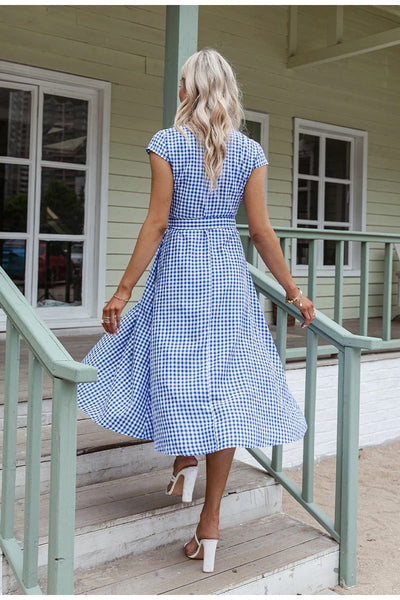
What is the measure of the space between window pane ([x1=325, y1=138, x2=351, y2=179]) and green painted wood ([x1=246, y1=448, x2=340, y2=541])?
468 cm

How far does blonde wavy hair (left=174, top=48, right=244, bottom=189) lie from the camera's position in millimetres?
2096

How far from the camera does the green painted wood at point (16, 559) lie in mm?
1980

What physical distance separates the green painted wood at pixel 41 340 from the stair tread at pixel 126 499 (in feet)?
2.39

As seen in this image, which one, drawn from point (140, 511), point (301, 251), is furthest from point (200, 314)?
point (301, 251)

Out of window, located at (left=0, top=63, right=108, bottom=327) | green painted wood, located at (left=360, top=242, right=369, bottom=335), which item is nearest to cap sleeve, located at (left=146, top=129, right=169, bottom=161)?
green painted wood, located at (left=360, top=242, right=369, bottom=335)

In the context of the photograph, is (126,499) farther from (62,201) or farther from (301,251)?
(301,251)

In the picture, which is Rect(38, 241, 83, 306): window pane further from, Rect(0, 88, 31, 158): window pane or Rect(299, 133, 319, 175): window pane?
Rect(299, 133, 319, 175): window pane

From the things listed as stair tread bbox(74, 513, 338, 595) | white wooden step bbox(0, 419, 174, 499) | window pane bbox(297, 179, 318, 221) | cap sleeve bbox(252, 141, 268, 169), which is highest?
window pane bbox(297, 179, 318, 221)

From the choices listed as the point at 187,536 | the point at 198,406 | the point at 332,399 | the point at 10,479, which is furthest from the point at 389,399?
the point at 10,479

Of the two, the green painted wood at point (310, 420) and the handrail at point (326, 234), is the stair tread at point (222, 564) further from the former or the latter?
the handrail at point (326, 234)

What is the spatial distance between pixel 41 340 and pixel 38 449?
32 cm

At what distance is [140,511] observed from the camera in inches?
97.0

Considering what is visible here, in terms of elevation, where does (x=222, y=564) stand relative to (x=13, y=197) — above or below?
below

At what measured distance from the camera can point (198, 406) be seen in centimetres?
212
